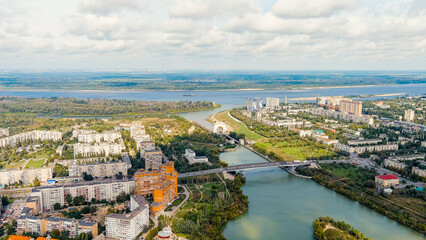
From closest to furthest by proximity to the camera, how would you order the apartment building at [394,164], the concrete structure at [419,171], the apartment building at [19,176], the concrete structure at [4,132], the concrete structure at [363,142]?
the apartment building at [19,176]
the concrete structure at [419,171]
the apartment building at [394,164]
the concrete structure at [363,142]
the concrete structure at [4,132]

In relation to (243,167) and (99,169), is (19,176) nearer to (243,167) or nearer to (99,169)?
(99,169)

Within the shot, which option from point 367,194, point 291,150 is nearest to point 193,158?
point 291,150

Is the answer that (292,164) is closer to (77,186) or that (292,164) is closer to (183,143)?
(183,143)

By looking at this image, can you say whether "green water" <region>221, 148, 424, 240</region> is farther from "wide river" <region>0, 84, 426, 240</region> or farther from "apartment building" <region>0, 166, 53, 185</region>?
"apartment building" <region>0, 166, 53, 185</region>

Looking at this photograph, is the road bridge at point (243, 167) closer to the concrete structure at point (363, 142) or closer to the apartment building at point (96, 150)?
the concrete structure at point (363, 142)

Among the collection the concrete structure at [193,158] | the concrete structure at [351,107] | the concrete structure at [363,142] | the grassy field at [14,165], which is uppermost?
the concrete structure at [351,107]

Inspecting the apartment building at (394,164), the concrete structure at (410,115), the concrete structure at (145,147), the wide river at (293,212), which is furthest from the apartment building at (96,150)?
the concrete structure at (410,115)
